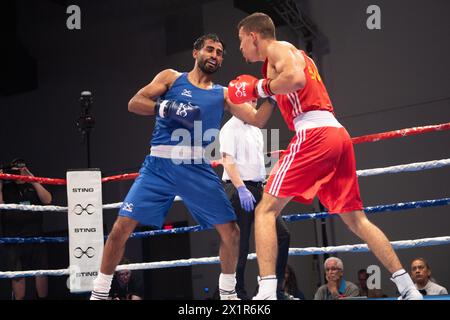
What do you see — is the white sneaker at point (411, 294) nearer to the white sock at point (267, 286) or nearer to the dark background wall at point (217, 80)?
the white sock at point (267, 286)

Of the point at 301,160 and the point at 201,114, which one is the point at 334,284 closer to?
the point at 201,114

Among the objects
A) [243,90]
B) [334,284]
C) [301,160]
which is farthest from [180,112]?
[334,284]

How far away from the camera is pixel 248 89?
8.46 feet

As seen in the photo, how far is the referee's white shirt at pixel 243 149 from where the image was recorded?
3.41 m

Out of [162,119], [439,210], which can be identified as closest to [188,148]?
[162,119]

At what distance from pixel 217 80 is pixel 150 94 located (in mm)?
5137

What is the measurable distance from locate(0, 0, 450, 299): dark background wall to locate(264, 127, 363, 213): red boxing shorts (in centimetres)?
430

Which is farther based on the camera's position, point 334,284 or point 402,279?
point 334,284

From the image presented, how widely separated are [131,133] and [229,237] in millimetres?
6184

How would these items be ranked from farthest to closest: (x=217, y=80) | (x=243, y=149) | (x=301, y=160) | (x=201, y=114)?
1. (x=217, y=80)
2. (x=243, y=149)
3. (x=201, y=114)
4. (x=301, y=160)

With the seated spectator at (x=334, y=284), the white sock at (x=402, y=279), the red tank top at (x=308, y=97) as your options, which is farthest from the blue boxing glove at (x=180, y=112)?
the seated spectator at (x=334, y=284)
